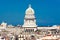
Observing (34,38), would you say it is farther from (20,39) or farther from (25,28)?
(25,28)

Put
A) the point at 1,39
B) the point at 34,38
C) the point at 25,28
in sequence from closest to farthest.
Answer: the point at 1,39 < the point at 34,38 < the point at 25,28

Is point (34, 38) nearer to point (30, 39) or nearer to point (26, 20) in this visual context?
point (30, 39)

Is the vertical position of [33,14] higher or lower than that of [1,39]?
higher

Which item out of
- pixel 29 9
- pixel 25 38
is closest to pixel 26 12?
pixel 29 9

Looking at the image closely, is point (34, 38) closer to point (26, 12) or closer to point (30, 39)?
point (30, 39)

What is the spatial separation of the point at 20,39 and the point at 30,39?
113 inches

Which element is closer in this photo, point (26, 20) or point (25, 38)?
point (25, 38)

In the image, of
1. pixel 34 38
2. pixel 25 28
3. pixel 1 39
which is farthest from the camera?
pixel 25 28

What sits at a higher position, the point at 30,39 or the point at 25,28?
the point at 25,28

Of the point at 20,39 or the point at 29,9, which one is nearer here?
the point at 20,39

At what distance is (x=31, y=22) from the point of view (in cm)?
16538

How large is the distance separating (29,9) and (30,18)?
21.4 ft

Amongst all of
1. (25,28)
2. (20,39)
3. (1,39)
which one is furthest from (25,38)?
(25,28)

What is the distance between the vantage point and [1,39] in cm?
10650
